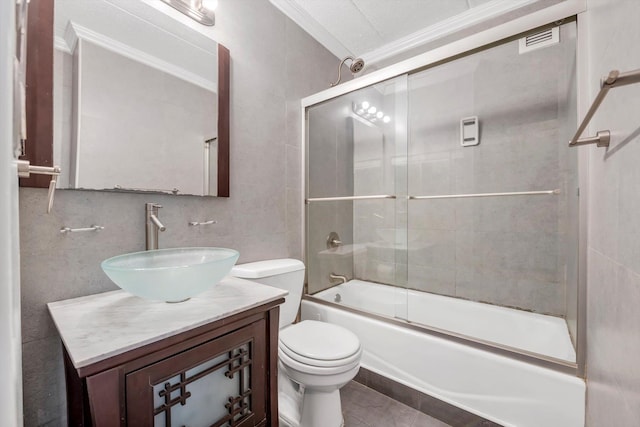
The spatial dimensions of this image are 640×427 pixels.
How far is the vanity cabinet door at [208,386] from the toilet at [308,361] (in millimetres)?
282

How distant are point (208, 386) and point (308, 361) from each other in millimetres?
470

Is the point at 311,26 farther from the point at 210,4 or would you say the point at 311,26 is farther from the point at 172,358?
the point at 172,358

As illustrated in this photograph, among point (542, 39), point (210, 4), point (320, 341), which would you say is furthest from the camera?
point (210, 4)

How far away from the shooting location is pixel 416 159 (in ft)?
6.87

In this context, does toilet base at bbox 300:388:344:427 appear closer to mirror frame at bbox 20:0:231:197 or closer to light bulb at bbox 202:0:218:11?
mirror frame at bbox 20:0:231:197

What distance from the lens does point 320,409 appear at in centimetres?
121

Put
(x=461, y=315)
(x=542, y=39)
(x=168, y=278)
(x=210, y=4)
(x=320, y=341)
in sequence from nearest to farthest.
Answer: (x=168, y=278) → (x=542, y=39) → (x=320, y=341) → (x=210, y=4) → (x=461, y=315)

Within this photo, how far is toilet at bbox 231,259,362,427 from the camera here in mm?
1130

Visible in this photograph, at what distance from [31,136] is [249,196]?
0.90m

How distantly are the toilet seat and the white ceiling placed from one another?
6.57 feet

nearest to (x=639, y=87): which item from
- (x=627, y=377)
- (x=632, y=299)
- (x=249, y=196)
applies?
(x=632, y=299)

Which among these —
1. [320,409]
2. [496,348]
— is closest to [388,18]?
[496,348]

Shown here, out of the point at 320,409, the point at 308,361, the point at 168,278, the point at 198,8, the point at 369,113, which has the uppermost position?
the point at 198,8

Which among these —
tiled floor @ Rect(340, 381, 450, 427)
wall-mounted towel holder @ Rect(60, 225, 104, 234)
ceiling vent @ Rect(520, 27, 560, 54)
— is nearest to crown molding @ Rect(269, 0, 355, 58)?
ceiling vent @ Rect(520, 27, 560, 54)
